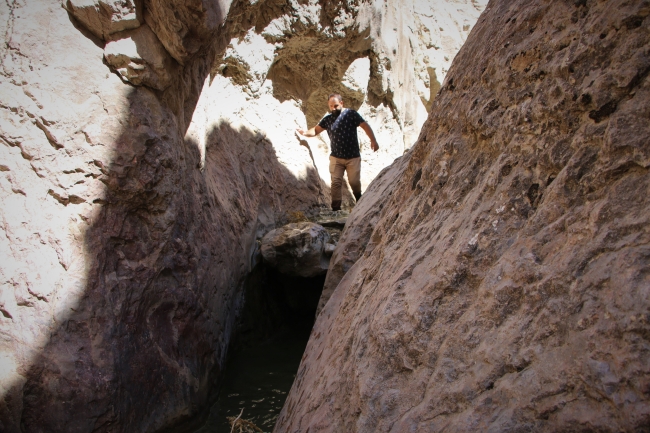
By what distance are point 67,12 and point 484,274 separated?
9.39 feet

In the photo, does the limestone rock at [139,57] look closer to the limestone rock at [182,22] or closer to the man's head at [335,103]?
the limestone rock at [182,22]

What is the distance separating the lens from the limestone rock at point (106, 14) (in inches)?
104

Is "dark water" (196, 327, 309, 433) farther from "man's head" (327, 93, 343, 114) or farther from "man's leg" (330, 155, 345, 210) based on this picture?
"man's head" (327, 93, 343, 114)

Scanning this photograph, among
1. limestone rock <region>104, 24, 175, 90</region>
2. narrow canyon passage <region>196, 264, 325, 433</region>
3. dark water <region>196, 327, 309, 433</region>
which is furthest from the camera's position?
narrow canyon passage <region>196, 264, 325, 433</region>

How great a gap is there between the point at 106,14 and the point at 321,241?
2.63m

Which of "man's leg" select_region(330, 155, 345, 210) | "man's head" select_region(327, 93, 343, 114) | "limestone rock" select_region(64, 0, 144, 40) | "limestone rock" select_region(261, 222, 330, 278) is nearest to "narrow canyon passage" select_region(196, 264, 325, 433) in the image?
"limestone rock" select_region(261, 222, 330, 278)

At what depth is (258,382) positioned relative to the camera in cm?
362

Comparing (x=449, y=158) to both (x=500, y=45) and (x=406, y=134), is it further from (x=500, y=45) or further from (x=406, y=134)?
(x=406, y=134)

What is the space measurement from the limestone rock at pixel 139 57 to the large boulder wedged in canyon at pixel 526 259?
201cm

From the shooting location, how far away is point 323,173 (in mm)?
6969

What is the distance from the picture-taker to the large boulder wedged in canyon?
0.81m

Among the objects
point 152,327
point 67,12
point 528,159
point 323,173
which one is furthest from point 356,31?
point 528,159

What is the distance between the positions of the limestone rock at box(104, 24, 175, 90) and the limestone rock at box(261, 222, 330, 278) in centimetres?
193

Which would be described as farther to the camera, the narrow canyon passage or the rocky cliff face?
the narrow canyon passage
